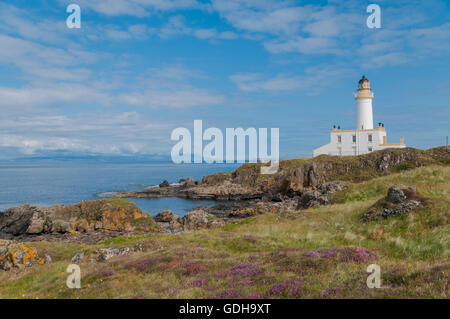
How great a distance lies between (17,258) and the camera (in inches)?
715

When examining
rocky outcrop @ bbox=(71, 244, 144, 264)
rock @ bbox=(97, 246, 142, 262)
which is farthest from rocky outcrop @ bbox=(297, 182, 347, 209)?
rock @ bbox=(97, 246, 142, 262)

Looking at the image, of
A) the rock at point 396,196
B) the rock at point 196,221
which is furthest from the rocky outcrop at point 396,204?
the rock at point 196,221

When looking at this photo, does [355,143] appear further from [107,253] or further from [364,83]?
[107,253]

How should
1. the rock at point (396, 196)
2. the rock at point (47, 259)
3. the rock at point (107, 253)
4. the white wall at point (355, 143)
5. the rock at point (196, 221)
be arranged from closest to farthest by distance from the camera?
the rock at point (107, 253), the rock at point (47, 259), the rock at point (396, 196), the rock at point (196, 221), the white wall at point (355, 143)

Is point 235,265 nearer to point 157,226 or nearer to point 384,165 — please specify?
point 157,226

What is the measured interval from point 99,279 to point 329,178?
2651 inches

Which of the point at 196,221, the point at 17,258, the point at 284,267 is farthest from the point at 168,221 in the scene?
the point at 284,267

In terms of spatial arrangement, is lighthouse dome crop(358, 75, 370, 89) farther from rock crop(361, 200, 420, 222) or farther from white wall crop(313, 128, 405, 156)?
rock crop(361, 200, 420, 222)

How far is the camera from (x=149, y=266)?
13.0m

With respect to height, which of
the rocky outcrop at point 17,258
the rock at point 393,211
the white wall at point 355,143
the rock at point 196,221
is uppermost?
the white wall at point 355,143

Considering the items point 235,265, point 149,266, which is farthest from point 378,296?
point 149,266

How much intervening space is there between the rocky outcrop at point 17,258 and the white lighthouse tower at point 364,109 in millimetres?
82710

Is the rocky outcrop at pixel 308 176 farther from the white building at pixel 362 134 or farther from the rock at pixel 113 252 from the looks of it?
the rock at pixel 113 252

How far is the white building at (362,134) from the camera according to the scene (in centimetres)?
8288
